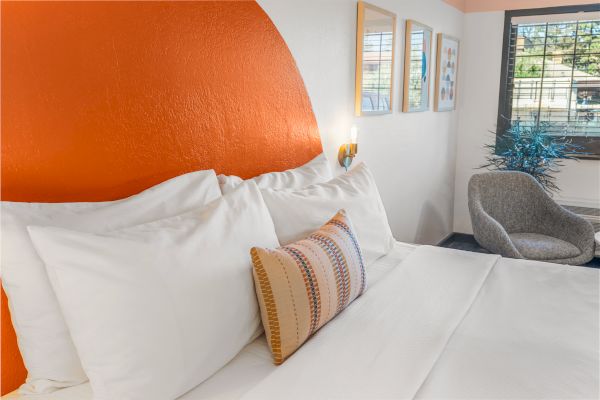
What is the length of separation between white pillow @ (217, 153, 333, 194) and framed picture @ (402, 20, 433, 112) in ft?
4.11

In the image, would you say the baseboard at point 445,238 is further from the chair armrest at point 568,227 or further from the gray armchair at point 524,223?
the chair armrest at point 568,227

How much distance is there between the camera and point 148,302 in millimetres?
1065

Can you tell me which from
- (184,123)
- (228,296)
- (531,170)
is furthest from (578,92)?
(228,296)

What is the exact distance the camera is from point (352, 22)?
2.62m

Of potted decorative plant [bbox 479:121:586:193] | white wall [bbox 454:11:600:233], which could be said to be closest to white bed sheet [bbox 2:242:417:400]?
potted decorative plant [bbox 479:121:586:193]

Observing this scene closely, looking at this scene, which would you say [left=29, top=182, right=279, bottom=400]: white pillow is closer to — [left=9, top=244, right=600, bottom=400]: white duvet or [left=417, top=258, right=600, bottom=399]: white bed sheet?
[left=9, top=244, right=600, bottom=400]: white duvet

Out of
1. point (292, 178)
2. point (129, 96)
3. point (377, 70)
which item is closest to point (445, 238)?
point (377, 70)

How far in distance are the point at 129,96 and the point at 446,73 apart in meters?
3.09

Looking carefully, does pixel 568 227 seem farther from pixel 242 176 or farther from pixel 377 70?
pixel 242 176

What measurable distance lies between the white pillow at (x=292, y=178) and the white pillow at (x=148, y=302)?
0.48m

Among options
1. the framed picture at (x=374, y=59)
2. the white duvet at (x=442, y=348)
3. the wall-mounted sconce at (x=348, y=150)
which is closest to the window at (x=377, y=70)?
the framed picture at (x=374, y=59)

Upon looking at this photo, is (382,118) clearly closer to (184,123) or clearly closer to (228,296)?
(184,123)

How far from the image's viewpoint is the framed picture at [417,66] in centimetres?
325

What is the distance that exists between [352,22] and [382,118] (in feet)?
2.16
